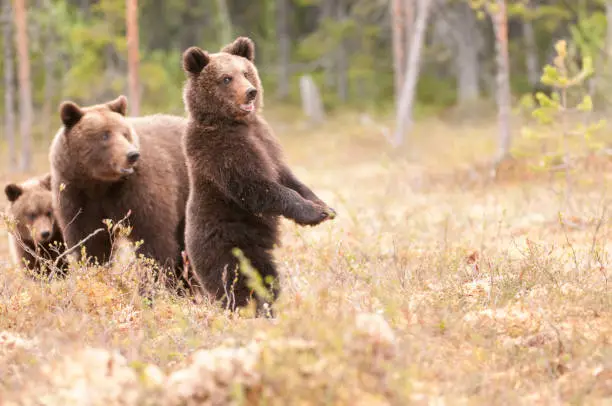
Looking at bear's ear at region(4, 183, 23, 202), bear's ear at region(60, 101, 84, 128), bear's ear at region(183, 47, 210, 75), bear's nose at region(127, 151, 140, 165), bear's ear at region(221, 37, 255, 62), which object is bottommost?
bear's ear at region(4, 183, 23, 202)

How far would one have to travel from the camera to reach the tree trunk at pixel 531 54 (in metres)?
35.7

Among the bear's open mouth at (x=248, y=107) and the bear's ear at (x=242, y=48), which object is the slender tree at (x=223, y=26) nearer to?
the bear's ear at (x=242, y=48)

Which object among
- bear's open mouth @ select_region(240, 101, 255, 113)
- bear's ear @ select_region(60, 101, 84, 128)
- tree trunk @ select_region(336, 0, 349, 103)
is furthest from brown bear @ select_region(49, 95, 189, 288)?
tree trunk @ select_region(336, 0, 349, 103)

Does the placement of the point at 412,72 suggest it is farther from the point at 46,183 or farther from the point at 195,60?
the point at 195,60

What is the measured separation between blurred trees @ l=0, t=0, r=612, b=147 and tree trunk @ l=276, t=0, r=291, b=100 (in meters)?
0.06

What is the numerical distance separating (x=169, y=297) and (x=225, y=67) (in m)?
1.84

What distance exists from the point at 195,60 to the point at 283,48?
38898mm

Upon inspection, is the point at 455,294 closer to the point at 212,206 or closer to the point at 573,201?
the point at 212,206

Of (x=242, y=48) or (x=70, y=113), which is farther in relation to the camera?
(x=70, y=113)

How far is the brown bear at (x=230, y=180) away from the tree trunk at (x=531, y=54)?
32007 millimetres

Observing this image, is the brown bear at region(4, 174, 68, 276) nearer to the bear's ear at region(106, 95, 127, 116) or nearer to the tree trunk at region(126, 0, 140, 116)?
the bear's ear at region(106, 95, 127, 116)

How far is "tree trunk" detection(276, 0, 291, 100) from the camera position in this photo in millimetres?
42750

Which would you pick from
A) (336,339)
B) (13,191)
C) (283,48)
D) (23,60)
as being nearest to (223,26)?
(283,48)

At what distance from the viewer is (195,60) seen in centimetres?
568
